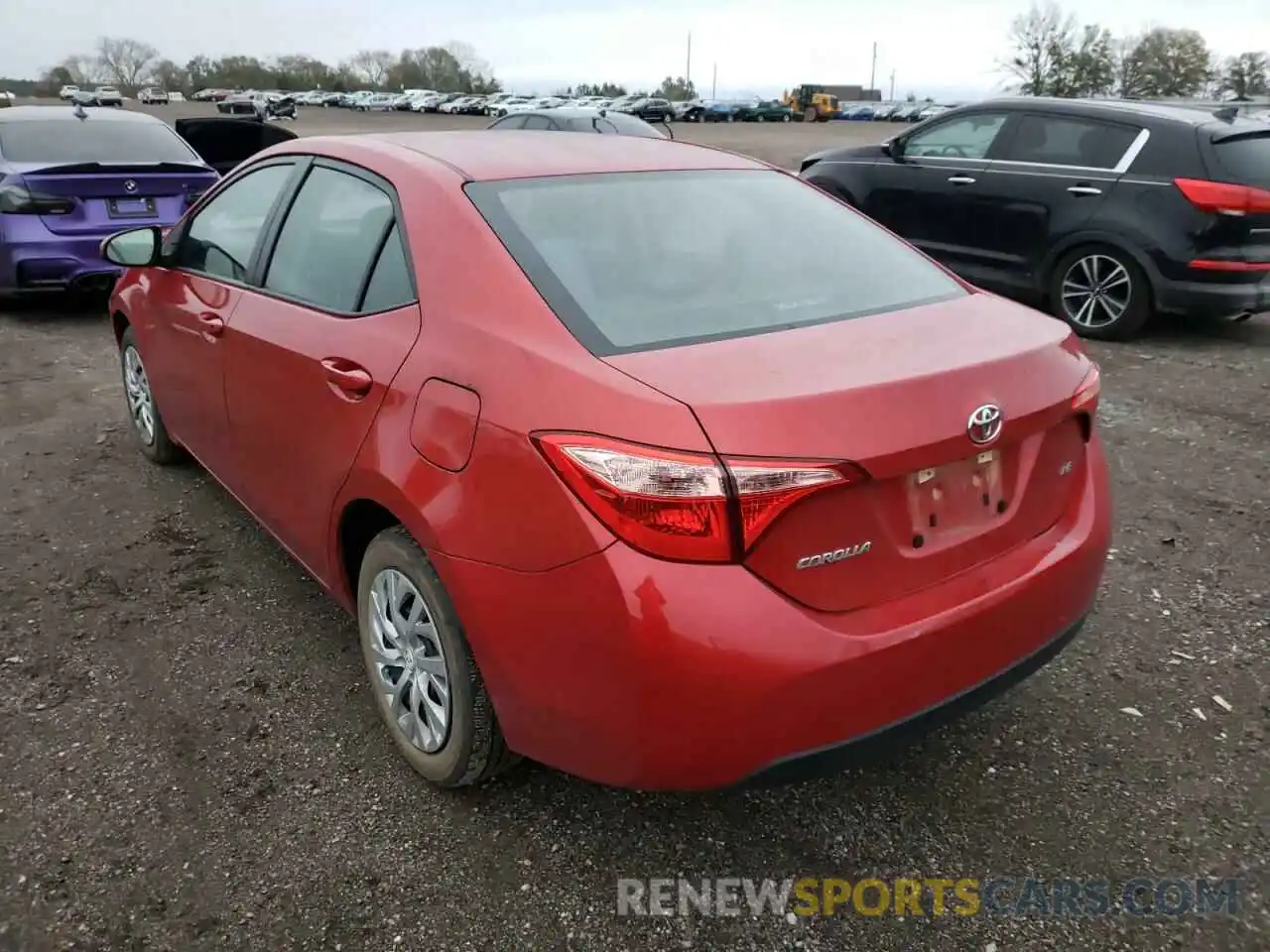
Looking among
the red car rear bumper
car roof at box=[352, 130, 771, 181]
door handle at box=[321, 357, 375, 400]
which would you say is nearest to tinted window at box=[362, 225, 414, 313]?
door handle at box=[321, 357, 375, 400]

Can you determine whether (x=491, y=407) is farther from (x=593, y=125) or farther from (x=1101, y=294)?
(x=593, y=125)

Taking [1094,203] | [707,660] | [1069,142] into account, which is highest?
[1069,142]

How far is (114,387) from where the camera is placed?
6.21 meters

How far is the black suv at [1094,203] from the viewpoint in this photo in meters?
6.67

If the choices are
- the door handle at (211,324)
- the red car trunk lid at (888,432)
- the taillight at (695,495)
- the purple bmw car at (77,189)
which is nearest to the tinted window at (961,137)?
the purple bmw car at (77,189)

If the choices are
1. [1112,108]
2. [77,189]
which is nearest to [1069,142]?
[1112,108]

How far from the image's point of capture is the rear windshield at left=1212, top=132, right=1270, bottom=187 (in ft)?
21.7

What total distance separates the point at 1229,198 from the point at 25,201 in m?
8.21

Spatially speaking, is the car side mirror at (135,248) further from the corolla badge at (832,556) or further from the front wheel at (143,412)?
the corolla badge at (832,556)

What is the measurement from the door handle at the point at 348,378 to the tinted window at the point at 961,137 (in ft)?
22.1

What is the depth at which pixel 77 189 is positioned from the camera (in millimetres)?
7277

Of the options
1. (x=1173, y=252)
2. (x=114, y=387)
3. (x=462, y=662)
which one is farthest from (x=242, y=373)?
(x=1173, y=252)

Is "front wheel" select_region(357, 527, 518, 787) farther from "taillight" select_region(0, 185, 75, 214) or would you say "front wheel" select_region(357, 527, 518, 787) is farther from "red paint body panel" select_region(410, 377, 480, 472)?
"taillight" select_region(0, 185, 75, 214)

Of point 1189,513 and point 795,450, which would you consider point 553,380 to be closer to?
point 795,450
